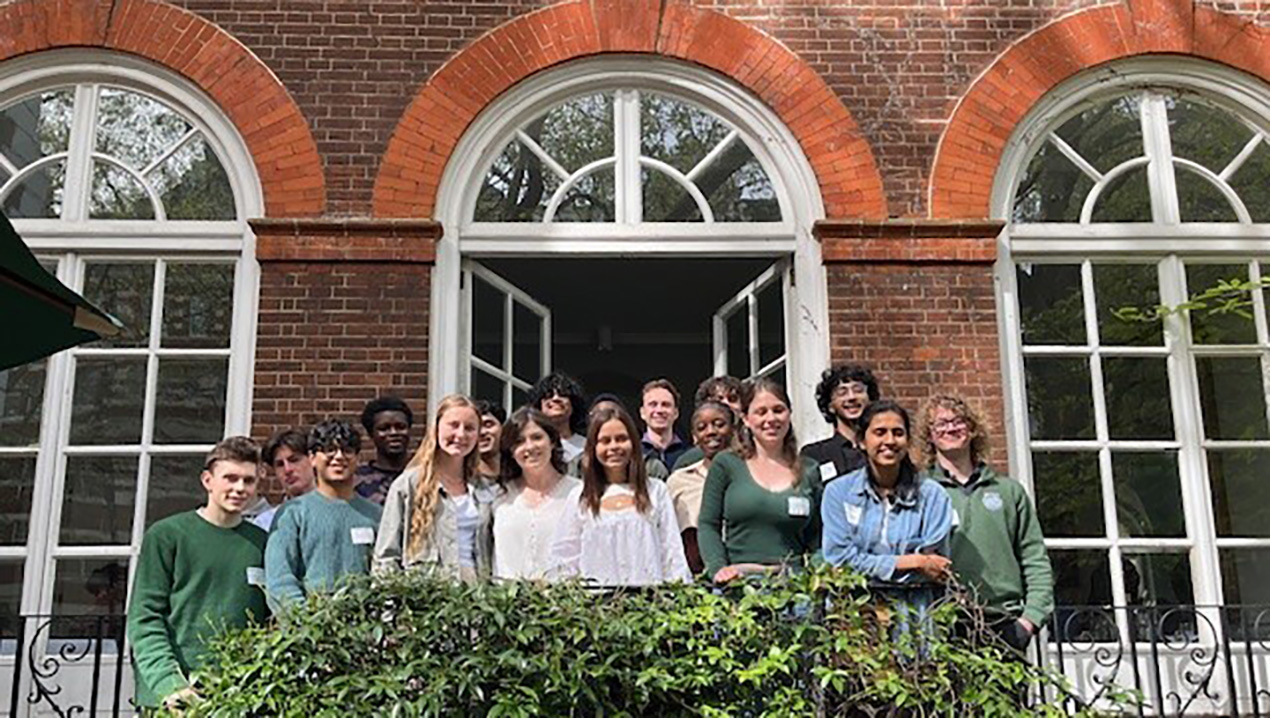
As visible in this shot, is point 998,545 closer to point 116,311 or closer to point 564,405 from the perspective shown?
point 564,405

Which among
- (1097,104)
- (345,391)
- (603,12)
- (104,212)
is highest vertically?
(603,12)

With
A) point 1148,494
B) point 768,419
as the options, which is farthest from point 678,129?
point 1148,494

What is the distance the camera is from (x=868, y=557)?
178 inches

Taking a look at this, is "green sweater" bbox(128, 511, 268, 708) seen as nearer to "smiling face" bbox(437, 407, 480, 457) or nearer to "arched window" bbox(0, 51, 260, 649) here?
"smiling face" bbox(437, 407, 480, 457)

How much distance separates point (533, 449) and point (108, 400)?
10.9 feet

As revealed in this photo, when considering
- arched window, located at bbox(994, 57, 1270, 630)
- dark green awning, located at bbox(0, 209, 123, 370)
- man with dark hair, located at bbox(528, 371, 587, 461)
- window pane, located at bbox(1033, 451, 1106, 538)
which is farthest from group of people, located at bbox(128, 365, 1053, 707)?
arched window, located at bbox(994, 57, 1270, 630)

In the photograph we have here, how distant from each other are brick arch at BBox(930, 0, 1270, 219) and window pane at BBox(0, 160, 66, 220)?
497 cm

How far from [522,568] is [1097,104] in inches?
190

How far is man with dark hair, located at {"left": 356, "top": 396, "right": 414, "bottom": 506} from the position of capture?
544cm

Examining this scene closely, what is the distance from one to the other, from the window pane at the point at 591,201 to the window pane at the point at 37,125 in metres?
2.89

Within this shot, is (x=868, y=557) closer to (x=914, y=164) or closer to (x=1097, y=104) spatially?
(x=914, y=164)

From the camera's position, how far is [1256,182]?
7520 millimetres

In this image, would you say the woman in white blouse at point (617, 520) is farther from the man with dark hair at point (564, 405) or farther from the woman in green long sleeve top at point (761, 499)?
the man with dark hair at point (564, 405)

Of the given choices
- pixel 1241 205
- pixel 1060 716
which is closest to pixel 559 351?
pixel 1241 205
